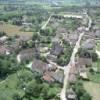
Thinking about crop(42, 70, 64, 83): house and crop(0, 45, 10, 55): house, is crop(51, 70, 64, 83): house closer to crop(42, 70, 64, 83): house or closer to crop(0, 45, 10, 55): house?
crop(42, 70, 64, 83): house

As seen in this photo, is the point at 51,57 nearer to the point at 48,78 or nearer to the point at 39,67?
the point at 39,67

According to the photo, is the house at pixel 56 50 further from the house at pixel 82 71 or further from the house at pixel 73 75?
the house at pixel 82 71

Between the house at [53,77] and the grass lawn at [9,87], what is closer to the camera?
the grass lawn at [9,87]

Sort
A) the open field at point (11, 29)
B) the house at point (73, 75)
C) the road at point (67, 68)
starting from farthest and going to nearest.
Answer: the open field at point (11, 29) → the house at point (73, 75) → the road at point (67, 68)

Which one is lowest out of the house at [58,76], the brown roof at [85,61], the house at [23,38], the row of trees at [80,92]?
the house at [23,38]

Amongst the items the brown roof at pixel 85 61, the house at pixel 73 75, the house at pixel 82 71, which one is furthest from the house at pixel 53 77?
the brown roof at pixel 85 61

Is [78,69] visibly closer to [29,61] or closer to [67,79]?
[67,79]
